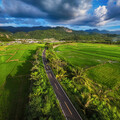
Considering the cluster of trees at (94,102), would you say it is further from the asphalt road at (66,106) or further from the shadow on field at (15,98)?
the shadow on field at (15,98)

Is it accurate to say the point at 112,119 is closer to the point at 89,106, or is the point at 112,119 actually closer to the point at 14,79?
the point at 89,106

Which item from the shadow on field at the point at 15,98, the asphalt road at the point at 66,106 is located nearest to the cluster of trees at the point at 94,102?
the asphalt road at the point at 66,106

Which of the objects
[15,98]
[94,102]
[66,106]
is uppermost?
[94,102]

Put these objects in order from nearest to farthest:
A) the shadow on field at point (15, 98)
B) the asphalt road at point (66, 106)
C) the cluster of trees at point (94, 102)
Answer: the cluster of trees at point (94, 102)
the asphalt road at point (66, 106)
the shadow on field at point (15, 98)

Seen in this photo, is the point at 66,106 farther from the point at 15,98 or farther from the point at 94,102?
the point at 15,98

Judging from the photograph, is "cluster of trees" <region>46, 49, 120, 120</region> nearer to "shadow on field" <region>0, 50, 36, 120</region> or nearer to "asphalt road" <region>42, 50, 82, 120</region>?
"asphalt road" <region>42, 50, 82, 120</region>

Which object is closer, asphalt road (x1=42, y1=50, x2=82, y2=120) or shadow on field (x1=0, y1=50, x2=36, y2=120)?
asphalt road (x1=42, y1=50, x2=82, y2=120)

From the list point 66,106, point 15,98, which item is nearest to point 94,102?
point 66,106

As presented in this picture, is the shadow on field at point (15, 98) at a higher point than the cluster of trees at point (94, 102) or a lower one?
lower

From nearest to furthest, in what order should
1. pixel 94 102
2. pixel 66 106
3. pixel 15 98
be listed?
pixel 94 102, pixel 66 106, pixel 15 98

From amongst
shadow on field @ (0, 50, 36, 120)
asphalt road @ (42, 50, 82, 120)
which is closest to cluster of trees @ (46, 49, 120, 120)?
asphalt road @ (42, 50, 82, 120)

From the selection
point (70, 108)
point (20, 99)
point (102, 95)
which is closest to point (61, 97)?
point (70, 108)

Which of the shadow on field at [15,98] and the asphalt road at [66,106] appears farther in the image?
the shadow on field at [15,98]
